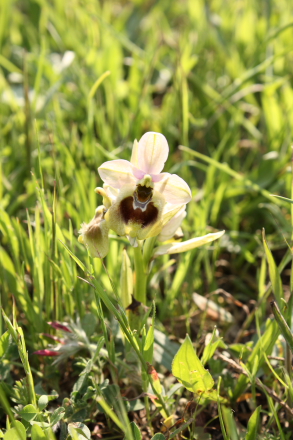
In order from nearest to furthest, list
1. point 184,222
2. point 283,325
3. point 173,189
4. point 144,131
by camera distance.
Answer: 1. point 283,325
2. point 173,189
3. point 184,222
4. point 144,131

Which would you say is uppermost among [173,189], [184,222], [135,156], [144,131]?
[135,156]

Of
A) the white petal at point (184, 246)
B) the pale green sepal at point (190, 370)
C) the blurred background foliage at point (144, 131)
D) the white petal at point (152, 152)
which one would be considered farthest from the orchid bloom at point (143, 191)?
the pale green sepal at point (190, 370)

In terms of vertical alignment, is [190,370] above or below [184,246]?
below

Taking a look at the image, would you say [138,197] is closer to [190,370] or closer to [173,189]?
[173,189]

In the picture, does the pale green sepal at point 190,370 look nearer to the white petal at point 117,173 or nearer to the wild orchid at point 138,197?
the wild orchid at point 138,197

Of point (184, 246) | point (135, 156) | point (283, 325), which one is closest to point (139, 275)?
point (184, 246)

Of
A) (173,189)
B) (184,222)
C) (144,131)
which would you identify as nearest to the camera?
(173,189)
